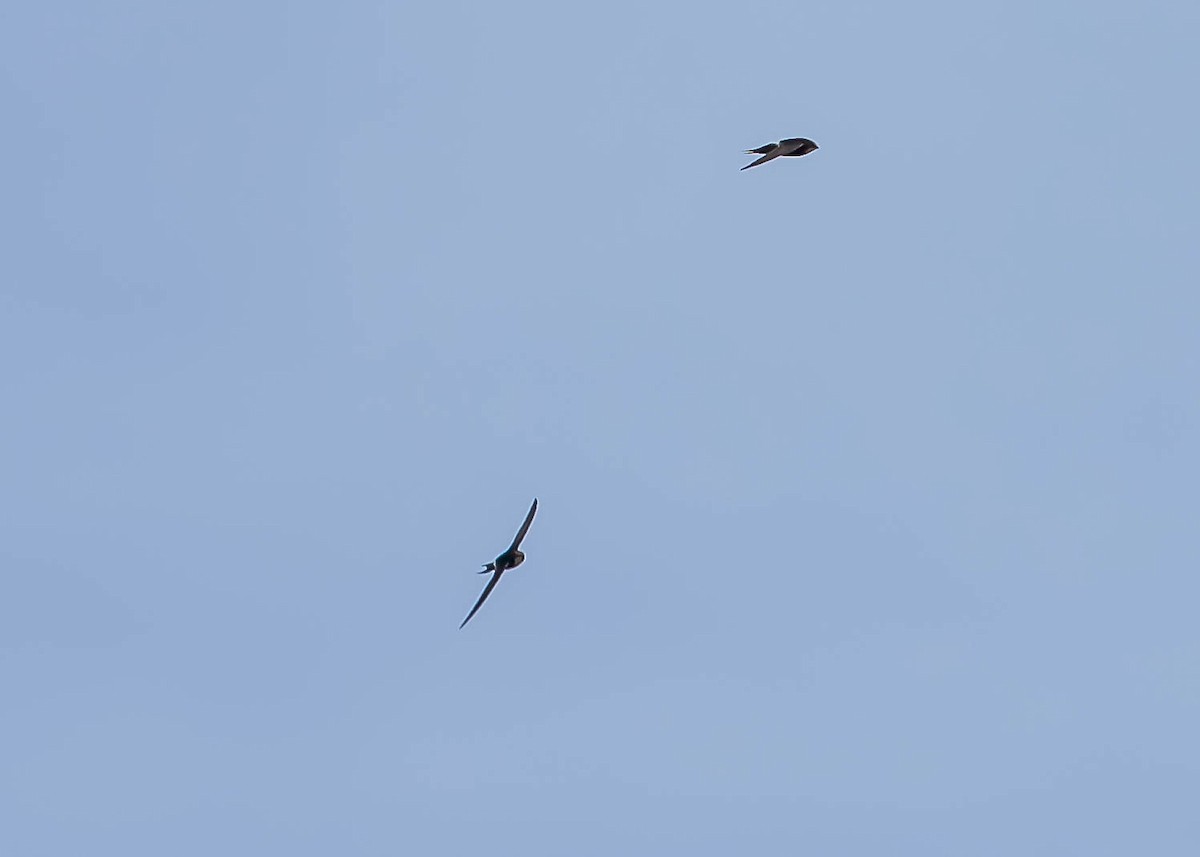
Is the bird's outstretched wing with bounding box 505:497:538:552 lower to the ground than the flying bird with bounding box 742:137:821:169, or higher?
lower

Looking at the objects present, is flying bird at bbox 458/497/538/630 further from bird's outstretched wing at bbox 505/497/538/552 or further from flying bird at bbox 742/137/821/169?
flying bird at bbox 742/137/821/169

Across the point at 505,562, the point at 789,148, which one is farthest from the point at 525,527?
the point at 789,148

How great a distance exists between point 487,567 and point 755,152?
93.3 feet

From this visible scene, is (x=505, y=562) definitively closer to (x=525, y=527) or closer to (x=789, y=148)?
(x=525, y=527)

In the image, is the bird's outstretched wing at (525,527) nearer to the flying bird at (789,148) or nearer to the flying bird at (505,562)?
the flying bird at (505,562)

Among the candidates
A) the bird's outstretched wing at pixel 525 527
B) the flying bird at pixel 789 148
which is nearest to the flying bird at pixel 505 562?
the bird's outstretched wing at pixel 525 527

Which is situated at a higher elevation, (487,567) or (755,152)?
(755,152)

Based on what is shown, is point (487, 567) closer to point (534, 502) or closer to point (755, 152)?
point (534, 502)

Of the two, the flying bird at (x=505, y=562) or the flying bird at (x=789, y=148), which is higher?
the flying bird at (x=789, y=148)

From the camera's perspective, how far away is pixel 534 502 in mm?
88688

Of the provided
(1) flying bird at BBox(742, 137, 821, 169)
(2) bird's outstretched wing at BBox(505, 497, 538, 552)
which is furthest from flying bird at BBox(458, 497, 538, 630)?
(1) flying bird at BBox(742, 137, 821, 169)

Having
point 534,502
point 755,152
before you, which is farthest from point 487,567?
point 755,152

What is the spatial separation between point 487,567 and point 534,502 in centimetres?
487

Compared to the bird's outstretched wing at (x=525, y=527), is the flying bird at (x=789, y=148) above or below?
above
